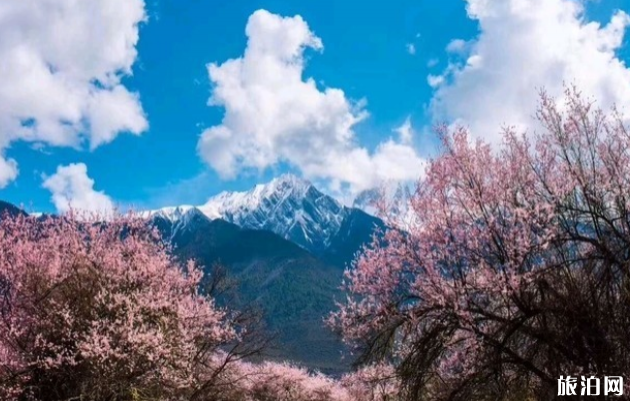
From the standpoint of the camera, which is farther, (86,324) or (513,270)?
(86,324)

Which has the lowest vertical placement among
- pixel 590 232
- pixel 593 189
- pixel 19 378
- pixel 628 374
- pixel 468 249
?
pixel 19 378

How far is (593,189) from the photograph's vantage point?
11.6 meters

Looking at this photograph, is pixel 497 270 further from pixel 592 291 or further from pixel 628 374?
pixel 628 374

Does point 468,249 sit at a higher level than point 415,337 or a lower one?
higher

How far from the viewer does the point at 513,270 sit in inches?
420

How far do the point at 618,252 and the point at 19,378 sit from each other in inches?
549

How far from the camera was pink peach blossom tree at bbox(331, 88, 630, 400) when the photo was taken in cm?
1048

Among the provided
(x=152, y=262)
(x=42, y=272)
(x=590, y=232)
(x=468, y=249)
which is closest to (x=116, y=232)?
(x=152, y=262)

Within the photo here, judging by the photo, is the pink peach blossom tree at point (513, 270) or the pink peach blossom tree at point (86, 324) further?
the pink peach blossom tree at point (86, 324)

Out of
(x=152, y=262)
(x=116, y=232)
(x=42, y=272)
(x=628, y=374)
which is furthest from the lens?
(x=116, y=232)

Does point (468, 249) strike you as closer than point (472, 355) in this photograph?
Yes

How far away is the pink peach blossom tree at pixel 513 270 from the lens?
10.5 metres

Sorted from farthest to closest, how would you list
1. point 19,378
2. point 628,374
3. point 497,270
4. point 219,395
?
point 219,395 < point 19,378 < point 497,270 < point 628,374

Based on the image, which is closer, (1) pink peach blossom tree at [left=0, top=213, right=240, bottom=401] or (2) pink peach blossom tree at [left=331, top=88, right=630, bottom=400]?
(2) pink peach blossom tree at [left=331, top=88, right=630, bottom=400]
